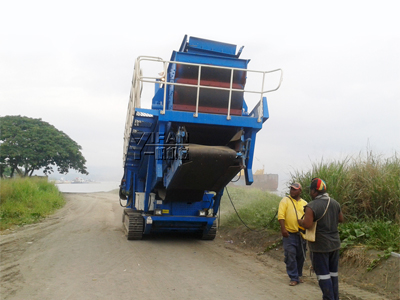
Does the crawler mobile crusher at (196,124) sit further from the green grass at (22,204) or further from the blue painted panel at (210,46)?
the green grass at (22,204)

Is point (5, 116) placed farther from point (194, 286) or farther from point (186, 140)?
point (194, 286)

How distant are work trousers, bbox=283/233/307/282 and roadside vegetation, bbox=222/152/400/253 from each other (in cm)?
86

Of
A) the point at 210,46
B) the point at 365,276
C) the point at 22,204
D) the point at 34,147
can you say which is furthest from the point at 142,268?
the point at 34,147

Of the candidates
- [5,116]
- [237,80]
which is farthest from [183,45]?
[5,116]

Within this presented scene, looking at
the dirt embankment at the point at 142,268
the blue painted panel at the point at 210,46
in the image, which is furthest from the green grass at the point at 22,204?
the blue painted panel at the point at 210,46

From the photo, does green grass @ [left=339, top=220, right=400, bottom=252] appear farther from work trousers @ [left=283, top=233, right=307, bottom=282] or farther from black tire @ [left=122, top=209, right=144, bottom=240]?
black tire @ [left=122, top=209, right=144, bottom=240]

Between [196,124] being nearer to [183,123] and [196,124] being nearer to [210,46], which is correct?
[183,123]

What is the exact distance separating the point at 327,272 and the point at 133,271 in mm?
3121

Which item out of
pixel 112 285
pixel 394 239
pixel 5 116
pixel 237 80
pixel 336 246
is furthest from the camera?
pixel 5 116

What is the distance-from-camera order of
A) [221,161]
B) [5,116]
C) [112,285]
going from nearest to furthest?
[112,285], [221,161], [5,116]

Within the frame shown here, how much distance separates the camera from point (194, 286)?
5.30 metres

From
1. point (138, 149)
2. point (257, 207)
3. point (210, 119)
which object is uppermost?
point (210, 119)

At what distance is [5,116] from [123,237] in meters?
25.4

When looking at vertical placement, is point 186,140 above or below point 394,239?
above
